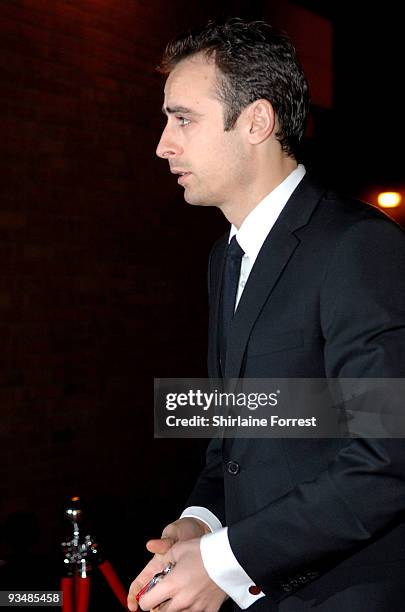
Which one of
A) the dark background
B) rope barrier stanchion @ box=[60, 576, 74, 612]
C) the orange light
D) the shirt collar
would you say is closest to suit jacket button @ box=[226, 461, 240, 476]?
the shirt collar

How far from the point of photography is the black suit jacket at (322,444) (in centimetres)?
112

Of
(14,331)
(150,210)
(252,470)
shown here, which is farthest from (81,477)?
(252,470)

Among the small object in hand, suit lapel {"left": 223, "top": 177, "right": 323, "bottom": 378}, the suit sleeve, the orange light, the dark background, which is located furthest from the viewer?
the orange light

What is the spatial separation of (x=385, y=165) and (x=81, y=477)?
4.72m

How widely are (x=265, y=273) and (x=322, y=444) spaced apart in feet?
1.05

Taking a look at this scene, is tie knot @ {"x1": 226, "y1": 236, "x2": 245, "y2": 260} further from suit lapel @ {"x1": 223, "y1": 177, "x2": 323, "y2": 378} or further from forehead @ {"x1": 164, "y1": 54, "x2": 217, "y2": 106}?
forehead @ {"x1": 164, "y1": 54, "x2": 217, "y2": 106}

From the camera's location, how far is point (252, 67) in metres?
1.56

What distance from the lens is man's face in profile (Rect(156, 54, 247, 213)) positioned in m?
1.50

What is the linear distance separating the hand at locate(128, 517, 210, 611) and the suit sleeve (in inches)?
7.2

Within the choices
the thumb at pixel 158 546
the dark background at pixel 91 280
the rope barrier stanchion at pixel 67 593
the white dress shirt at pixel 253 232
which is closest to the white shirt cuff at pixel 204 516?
the white dress shirt at pixel 253 232

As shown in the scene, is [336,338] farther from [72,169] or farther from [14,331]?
[72,169]

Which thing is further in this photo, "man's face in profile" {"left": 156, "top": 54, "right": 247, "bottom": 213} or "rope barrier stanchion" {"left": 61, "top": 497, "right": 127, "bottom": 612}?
"rope barrier stanchion" {"left": 61, "top": 497, "right": 127, "bottom": 612}

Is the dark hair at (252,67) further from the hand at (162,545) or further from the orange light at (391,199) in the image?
the orange light at (391,199)

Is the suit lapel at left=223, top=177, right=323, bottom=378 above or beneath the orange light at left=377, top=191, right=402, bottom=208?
beneath
